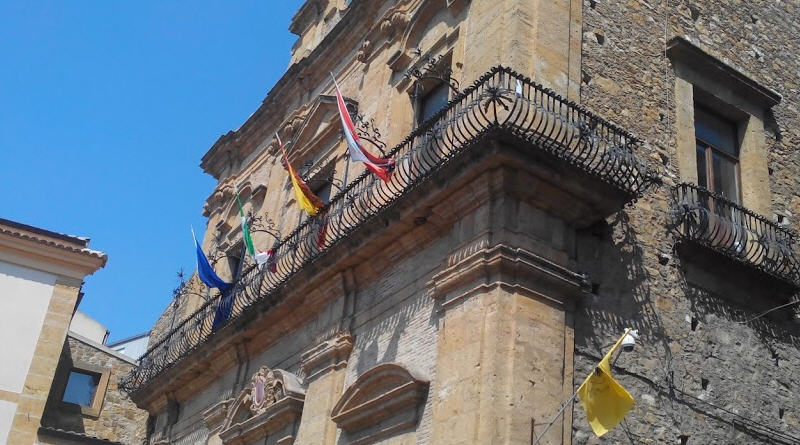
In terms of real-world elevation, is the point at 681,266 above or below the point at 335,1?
below

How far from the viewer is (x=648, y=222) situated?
32.8 feet

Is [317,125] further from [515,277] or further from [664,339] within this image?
[664,339]

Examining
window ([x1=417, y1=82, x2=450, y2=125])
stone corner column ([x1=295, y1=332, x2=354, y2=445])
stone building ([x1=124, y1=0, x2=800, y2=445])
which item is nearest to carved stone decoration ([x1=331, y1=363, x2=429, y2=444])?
stone building ([x1=124, y1=0, x2=800, y2=445])

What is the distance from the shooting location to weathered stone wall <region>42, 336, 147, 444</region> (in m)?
17.8

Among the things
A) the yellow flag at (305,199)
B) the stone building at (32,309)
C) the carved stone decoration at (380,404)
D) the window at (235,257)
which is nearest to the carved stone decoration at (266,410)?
the carved stone decoration at (380,404)

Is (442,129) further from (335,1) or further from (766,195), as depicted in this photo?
(335,1)

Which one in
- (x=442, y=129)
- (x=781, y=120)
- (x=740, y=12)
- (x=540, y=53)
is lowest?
(x=442, y=129)

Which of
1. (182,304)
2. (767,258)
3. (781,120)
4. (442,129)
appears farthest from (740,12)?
(182,304)

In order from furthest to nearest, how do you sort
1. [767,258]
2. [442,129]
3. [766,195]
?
[766,195], [767,258], [442,129]

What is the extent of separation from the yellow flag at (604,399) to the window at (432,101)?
4.93m

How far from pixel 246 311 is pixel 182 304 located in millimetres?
5762

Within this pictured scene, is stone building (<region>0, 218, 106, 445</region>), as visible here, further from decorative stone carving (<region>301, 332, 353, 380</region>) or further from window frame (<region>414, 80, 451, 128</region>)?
window frame (<region>414, 80, 451, 128</region>)

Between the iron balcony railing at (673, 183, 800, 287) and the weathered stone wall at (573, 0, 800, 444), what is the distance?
6.8 inches

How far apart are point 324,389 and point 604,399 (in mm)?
3992
